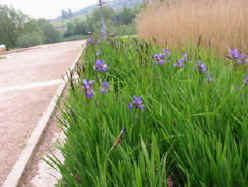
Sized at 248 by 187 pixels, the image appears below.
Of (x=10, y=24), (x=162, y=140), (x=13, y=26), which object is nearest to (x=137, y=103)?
(x=162, y=140)

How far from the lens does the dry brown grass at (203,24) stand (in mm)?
3070

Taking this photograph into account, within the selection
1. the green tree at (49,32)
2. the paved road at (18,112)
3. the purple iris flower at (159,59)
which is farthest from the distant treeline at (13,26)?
the purple iris flower at (159,59)

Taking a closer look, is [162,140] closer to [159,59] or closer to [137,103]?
[137,103]

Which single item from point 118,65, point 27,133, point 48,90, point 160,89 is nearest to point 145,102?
point 160,89

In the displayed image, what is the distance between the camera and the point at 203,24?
3590 millimetres

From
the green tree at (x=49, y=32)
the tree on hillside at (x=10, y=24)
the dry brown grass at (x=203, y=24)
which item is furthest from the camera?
the green tree at (x=49, y=32)

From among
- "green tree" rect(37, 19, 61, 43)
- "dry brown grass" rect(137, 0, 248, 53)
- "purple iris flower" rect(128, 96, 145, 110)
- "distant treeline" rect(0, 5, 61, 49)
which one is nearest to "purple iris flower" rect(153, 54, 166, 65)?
"dry brown grass" rect(137, 0, 248, 53)

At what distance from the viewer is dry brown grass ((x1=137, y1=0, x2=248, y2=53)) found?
3.07m

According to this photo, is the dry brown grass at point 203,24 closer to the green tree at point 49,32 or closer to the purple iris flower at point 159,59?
the purple iris flower at point 159,59

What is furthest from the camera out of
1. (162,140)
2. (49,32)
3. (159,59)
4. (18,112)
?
(49,32)

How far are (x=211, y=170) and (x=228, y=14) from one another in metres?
3.02

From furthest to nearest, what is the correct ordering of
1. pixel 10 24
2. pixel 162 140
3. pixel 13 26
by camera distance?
pixel 13 26 < pixel 10 24 < pixel 162 140

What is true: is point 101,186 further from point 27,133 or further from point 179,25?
point 179,25

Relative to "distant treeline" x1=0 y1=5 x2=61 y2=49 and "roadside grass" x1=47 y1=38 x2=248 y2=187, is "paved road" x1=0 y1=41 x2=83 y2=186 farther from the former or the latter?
"distant treeline" x1=0 y1=5 x2=61 y2=49
